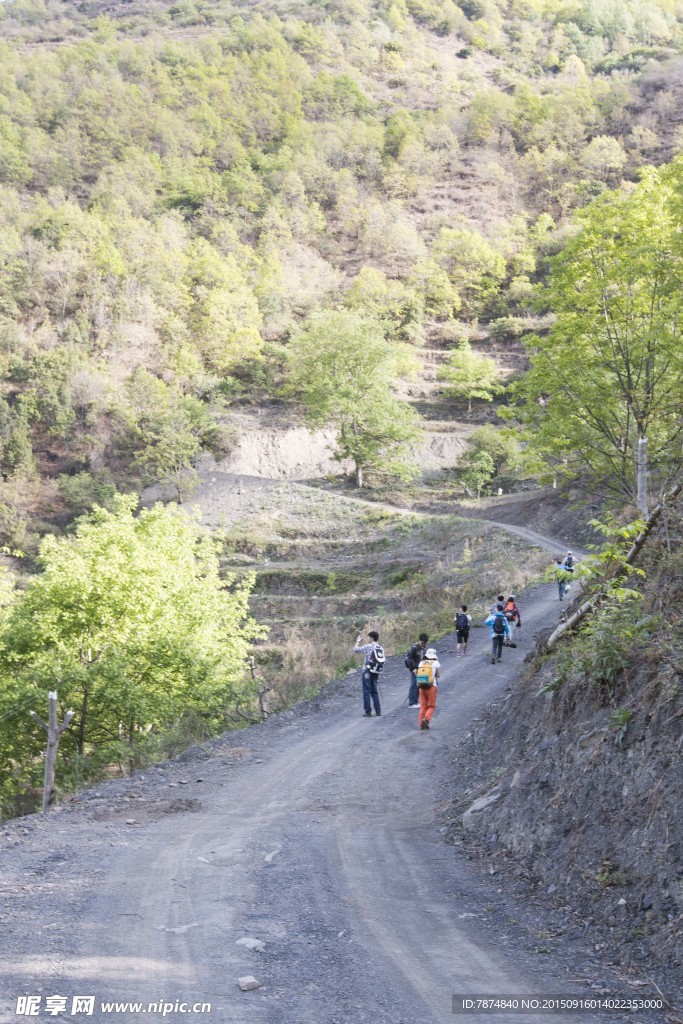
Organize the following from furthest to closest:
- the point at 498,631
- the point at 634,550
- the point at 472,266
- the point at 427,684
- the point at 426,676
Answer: the point at 472,266, the point at 498,631, the point at 427,684, the point at 426,676, the point at 634,550

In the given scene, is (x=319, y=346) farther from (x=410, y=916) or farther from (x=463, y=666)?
(x=410, y=916)

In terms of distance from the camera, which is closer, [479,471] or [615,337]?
[615,337]

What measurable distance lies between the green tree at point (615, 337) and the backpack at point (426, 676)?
4299 millimetres

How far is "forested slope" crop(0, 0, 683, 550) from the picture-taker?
5997 cm

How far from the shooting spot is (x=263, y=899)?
605cm

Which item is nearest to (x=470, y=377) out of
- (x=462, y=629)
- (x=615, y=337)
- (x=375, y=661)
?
(x=462, y=629)

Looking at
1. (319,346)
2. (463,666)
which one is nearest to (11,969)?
(463,666)

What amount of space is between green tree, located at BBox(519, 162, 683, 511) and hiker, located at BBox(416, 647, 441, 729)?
421 centimetres

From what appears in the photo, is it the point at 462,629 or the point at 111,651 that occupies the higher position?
the point at 111,651

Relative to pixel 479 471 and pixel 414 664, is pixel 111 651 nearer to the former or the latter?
pixel 414 664

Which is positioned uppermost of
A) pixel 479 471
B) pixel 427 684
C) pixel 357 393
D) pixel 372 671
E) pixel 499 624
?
pixel 357 393

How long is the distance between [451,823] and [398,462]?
136 feet

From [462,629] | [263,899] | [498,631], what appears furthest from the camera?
[462,629]

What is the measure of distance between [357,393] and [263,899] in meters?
46.0
